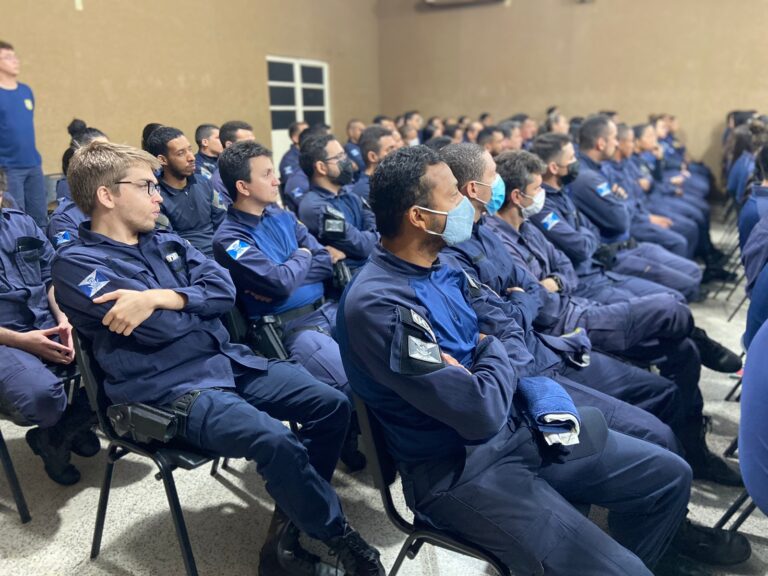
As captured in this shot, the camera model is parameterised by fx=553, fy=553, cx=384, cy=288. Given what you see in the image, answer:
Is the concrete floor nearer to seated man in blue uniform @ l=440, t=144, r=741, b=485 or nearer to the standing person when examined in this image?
seated man in blue uniform @ l=440, t=144, r=741, b=485

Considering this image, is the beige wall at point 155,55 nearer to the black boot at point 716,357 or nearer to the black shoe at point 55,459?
the black shoe at point 55,459

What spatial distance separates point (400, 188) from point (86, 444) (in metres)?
1.93

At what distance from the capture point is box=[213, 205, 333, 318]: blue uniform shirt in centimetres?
234

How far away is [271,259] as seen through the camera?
246 cm

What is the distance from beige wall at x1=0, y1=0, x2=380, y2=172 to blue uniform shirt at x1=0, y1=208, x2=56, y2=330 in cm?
398

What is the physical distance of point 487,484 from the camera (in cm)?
140

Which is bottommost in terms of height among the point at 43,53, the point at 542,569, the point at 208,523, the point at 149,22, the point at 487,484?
the point at 208,523

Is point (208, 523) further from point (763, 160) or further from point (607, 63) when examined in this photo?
point (607, 63)

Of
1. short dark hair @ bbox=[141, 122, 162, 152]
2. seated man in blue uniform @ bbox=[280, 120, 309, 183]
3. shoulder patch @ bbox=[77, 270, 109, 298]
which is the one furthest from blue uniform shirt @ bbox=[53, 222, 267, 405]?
seated man in blue uniform @ bbox=[280, 120, 309, 183]

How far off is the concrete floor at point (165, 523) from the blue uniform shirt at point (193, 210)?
1305 mm

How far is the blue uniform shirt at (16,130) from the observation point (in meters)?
4.58

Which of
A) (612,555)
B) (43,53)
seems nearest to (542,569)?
(612,555)

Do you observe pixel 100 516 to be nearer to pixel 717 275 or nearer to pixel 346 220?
pixel 346 220

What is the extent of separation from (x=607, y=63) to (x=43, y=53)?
8657mm
